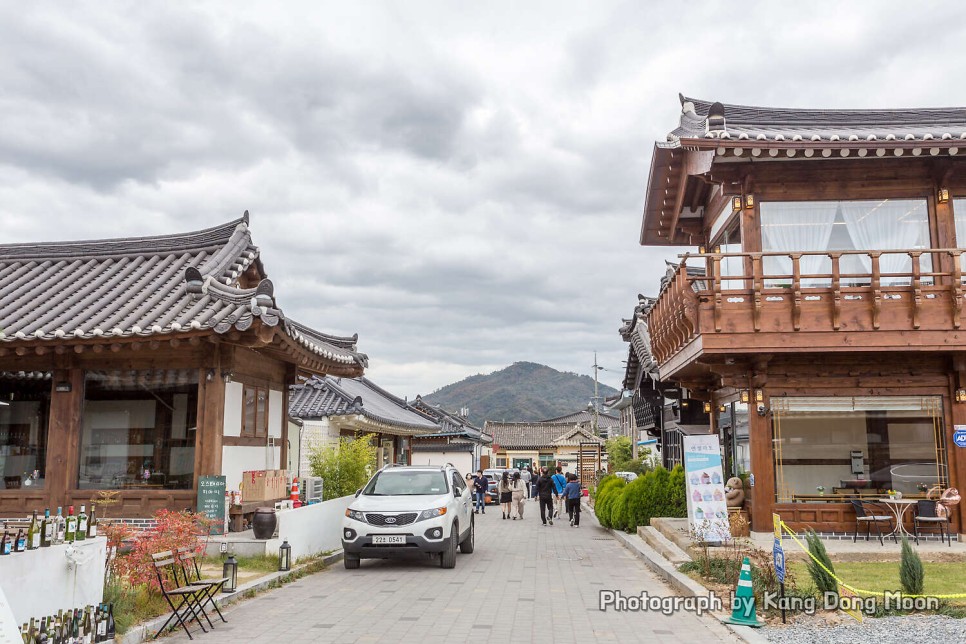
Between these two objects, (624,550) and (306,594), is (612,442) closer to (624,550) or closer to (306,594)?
(624,550)

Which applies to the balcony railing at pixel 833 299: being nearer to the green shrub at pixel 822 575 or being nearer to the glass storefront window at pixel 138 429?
the green shrub at pixel 822 575

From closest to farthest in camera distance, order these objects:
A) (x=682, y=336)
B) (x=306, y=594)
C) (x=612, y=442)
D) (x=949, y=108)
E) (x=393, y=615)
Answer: (x=393, y=615), (x=306, y=594), (x=682, y=336), (x=949, y=108), (x=612, y=442)

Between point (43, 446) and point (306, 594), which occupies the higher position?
point (43, 446)

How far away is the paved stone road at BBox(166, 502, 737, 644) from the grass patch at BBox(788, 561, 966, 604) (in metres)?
2.46

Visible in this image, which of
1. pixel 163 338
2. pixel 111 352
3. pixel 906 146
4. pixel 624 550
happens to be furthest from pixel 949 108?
pixel 111 352

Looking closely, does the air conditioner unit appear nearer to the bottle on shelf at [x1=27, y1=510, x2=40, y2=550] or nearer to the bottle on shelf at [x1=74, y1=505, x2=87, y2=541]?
the bottle on shelf at [x1=74, y1=505, x2=87, y2=541]

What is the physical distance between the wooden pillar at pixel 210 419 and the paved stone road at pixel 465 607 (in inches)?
117

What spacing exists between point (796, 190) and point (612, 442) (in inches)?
1054

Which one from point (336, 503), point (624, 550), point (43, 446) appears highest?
point (43, 446)

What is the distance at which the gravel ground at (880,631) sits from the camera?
781cm

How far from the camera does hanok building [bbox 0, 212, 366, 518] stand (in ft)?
45.7

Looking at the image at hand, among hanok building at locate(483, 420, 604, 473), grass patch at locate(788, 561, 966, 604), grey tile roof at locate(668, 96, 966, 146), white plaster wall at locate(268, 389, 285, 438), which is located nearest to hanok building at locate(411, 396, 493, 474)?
hanok building at locate(483, 420, 604, 473)

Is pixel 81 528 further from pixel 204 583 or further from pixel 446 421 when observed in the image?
pixel 446 421

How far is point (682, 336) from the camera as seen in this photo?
1537 cm
